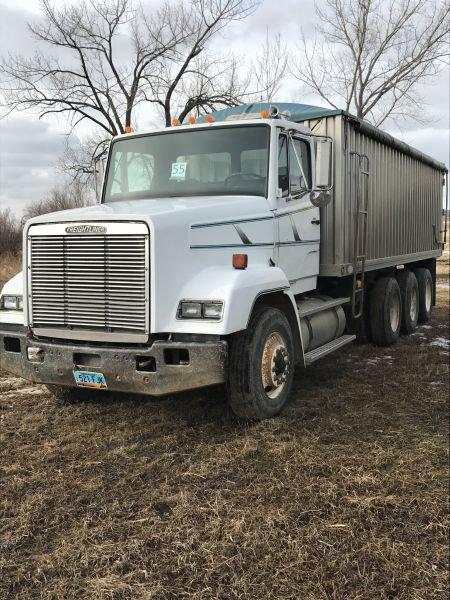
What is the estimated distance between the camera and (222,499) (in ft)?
11.7

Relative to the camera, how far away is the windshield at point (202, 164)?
18.0 feet

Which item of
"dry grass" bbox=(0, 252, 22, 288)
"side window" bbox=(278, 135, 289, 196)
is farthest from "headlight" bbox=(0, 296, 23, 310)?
"dry grass" bbox=(0, 252, 22, 288)

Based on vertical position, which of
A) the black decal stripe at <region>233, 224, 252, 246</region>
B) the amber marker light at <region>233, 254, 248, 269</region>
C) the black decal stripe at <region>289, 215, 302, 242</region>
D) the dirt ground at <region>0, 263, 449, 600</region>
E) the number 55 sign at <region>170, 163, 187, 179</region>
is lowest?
the dirt ground at <region>0, 263, 449, 600</region>

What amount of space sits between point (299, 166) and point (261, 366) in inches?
89.6

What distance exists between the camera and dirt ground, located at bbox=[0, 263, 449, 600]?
2.76 m

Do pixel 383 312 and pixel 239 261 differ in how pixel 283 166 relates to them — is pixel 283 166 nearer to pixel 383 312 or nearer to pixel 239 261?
pixel 239 261

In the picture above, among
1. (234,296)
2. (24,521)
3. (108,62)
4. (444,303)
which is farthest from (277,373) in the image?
(108,62)

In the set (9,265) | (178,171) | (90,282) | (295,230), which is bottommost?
(90,282)

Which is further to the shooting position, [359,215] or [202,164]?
[359,215]

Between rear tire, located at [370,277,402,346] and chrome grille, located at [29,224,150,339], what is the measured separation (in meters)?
5.16

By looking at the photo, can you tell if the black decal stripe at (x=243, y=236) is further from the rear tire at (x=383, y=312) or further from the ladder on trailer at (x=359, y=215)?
the rear tire at (x=383, y=312)

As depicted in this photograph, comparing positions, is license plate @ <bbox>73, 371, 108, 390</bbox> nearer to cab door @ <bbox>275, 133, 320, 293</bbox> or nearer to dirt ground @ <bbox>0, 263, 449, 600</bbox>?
dirt ground @ <bbox>0, 263, 449, 600</bbox>

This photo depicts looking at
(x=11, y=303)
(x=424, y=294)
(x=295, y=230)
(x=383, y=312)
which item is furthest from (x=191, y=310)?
(x=424, y=294)

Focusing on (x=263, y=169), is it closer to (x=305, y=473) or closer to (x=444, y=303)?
(x=305, y=473)
